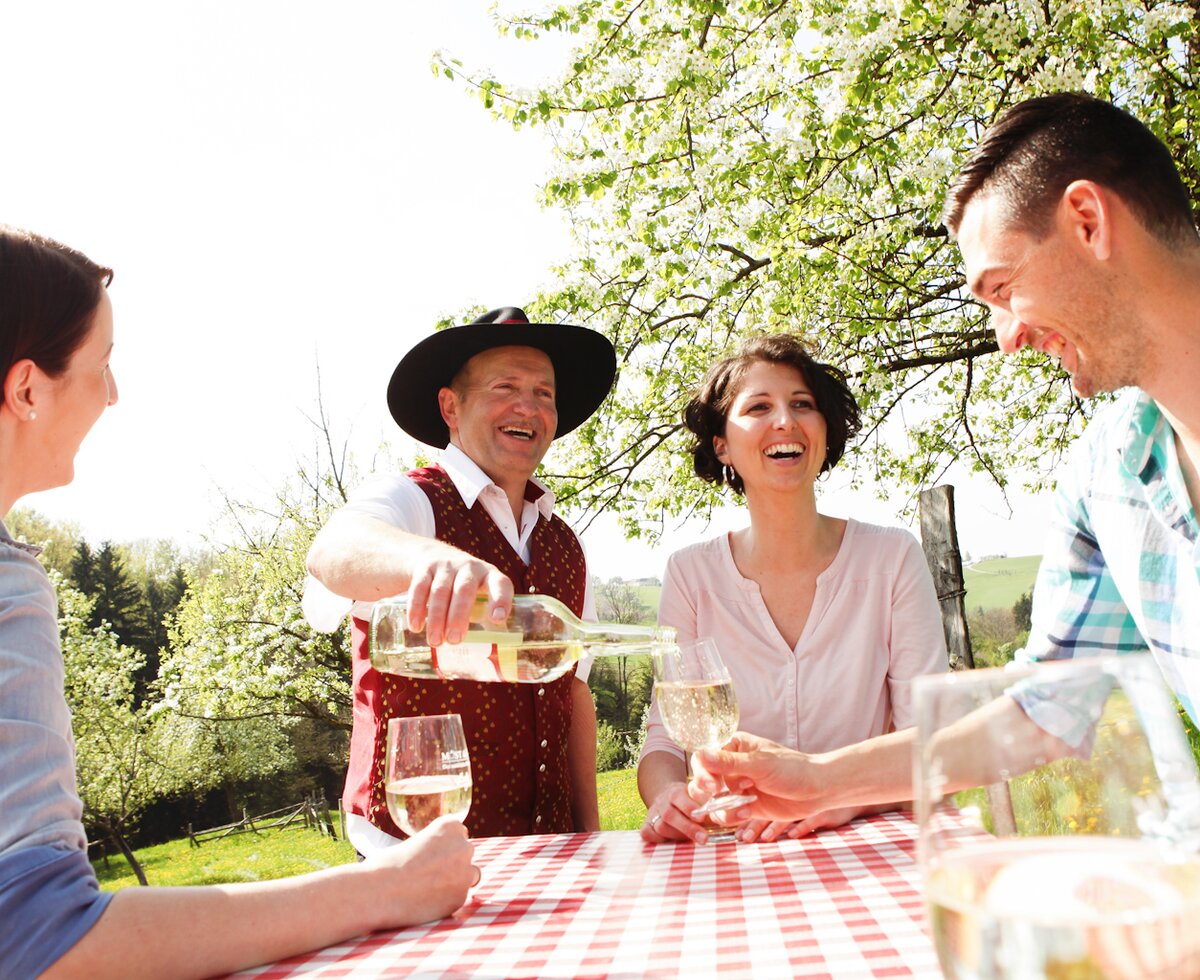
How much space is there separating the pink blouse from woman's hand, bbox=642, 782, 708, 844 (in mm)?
631

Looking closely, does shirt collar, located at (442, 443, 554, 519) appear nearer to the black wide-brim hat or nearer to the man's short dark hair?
the black wide-brim hat

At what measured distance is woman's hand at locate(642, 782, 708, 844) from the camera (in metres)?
1.92

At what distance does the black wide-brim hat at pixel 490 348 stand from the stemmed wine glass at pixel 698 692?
58.6 inches

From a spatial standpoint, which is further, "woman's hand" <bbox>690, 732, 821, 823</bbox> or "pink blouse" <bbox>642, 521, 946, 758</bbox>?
"pink blouse" <bbox>642, 521, 946, 758</bbox>

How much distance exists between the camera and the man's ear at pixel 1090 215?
1.84 m

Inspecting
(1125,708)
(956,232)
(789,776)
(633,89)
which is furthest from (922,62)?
(1125,708)

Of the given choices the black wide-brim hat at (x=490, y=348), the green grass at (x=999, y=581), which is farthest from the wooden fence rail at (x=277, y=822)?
the black wide-brim hat at (x=490, y=348)

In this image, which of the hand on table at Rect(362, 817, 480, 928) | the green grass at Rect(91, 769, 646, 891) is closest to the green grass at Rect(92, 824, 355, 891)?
the green grass at Rect(91, 769, 646, 891)

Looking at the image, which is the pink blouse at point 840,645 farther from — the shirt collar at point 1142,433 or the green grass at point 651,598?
the shirt collar at point 1142,433

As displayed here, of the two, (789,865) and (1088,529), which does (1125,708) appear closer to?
(789,865)

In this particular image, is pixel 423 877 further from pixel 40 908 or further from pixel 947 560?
pixel 947 560

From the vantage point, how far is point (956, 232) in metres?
2.20

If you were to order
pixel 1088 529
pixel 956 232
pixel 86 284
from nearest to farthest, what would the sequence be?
pixel 86 284 < pixel 1088 529 < pixel 956 232

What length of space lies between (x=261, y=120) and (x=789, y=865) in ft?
60.3
